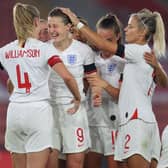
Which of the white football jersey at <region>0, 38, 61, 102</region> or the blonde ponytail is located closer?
the white football jersey at <region>0, 38, 61, 102</region>

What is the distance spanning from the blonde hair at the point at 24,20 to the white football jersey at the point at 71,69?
0.41 metres

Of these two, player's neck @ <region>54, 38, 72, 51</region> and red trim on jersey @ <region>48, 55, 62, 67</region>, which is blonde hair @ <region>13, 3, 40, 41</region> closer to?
red trim on jersey @ <region>48, 55, 62, 67</region>

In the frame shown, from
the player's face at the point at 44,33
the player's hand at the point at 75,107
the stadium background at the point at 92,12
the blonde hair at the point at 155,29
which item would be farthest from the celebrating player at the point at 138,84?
the stadium background at the point at 92,12

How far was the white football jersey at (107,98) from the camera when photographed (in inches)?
189

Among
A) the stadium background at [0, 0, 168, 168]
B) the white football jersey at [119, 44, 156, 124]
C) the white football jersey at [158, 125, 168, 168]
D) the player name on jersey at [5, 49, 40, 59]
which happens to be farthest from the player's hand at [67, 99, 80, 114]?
the stadium background at [0, 0, 168, 168]

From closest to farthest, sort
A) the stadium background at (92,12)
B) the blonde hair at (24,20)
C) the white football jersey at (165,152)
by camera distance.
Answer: the white football jersey at (165,152), the blonde hair at (24,20), the stadium background at (92,12)

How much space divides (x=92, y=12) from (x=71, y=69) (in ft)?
5.76

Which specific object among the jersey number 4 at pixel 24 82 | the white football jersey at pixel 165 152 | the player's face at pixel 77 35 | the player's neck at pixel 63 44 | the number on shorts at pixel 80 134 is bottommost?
the number on shorts at pixel 80 134

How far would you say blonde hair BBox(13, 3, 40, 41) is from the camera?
4262mm

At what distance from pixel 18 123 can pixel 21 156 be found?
264 millimetres

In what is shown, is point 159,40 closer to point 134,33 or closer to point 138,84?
point 134,33

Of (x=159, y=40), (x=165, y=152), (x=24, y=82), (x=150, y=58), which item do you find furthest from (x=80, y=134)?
(x=165, y=152)

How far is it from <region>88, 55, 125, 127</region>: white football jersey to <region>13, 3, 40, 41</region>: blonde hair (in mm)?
702

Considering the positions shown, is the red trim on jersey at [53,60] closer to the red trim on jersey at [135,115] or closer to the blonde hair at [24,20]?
the blonde hair at [24,20]
